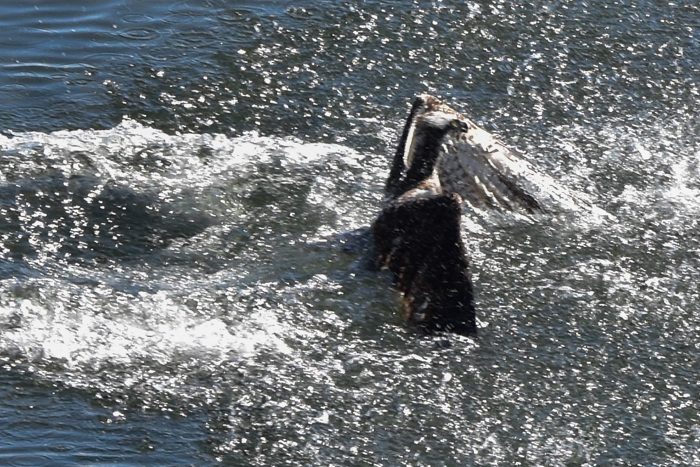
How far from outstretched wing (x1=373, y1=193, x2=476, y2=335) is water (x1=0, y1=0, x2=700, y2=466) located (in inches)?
5.7

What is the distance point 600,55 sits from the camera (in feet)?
33.8

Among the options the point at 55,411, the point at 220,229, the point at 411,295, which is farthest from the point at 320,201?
the point at 55,411

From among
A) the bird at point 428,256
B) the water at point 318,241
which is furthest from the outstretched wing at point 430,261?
the water at point 318,241

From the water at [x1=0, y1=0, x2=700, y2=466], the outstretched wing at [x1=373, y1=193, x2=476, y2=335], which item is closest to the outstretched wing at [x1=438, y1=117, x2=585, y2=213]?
the water at [x1=0, y1=0, x2=700, y2=466]

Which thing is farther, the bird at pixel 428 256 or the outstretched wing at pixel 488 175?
the outstretched wing at pixel 488 175

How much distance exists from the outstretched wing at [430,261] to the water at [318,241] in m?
0.14

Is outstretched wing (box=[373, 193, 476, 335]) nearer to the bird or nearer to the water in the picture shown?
the bird

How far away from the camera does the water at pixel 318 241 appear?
6340 mm

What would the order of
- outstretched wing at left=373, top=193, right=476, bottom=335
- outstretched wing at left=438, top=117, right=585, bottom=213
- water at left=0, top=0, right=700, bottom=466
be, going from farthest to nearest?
outstretched wing at left=438, top=117, right=585, bottom=213, outstretched wing at left=373, top=193, right=476, bottom=335, water at left=0, top=0, right=700, bottom=466

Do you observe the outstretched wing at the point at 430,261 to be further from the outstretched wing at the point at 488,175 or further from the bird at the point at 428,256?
the outstretched wing at the point at 488,175

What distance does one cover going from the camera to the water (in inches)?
250

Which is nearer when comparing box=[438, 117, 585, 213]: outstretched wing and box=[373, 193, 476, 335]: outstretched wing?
box=[373, 193, 476, 335]: outstretched wing

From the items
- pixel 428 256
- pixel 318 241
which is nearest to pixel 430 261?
pixel 428 256

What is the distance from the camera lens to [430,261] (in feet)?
22.6
